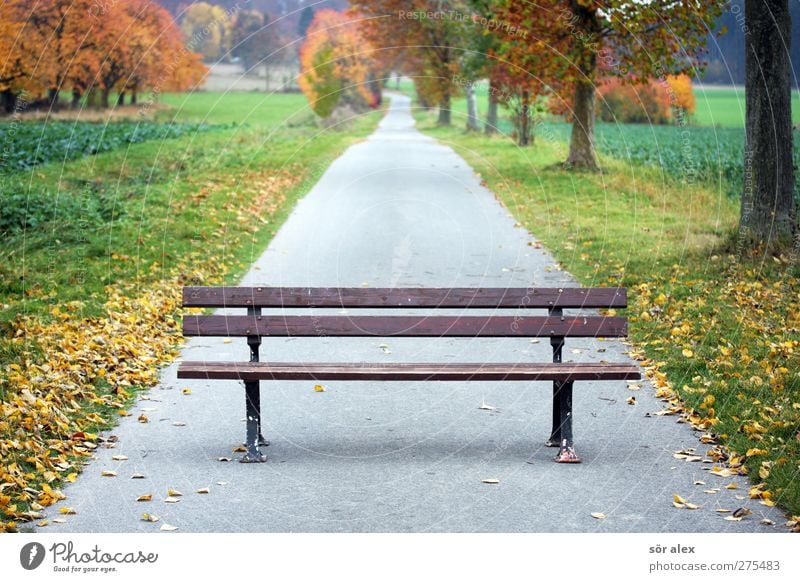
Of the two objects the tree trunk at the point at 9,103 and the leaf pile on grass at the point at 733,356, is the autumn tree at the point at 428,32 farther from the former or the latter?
the leaf pile on grass at the point at 733,356

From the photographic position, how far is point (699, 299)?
33.2 ft

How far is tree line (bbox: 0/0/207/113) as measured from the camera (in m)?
21.1

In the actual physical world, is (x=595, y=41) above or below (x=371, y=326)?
above

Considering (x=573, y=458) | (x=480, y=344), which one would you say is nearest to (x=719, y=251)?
(x=480, y=344)

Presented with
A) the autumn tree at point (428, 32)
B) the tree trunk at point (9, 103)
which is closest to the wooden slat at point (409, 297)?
the autumn tree at point (428, 32)

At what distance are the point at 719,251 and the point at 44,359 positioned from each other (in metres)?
7.86

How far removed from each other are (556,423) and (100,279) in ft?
21.6

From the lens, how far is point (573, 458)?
19.9ft

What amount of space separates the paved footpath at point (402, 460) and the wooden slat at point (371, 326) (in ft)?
2.23

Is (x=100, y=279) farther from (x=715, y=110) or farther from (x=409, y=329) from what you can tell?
(x=715, y=110)

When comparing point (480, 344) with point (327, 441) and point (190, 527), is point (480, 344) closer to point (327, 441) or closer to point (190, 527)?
point (327, 441)

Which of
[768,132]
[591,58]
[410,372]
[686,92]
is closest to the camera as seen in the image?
[410,372]

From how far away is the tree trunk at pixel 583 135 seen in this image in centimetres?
2220

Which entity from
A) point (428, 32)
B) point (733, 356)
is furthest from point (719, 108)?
point (733, 356)
